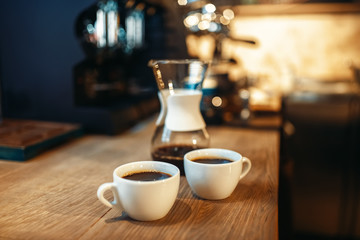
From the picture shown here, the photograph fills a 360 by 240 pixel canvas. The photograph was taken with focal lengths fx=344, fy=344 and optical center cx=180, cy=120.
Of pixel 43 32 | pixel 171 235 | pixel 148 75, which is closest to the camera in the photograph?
pixel 171 235

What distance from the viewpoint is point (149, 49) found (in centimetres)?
189

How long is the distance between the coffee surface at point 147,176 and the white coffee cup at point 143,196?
0.09 feet

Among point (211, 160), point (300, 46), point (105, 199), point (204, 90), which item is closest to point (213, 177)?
point (211, 160)

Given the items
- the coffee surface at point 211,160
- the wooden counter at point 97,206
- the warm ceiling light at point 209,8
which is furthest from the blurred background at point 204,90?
the coffee surface at point 211,160

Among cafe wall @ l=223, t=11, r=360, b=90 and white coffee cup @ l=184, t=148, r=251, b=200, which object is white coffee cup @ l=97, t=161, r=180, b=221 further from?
cafe wall @ l=223, t=11, r=360, b=90

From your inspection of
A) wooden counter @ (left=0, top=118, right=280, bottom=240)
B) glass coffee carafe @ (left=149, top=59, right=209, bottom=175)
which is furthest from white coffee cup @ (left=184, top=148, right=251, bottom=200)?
glass coffee carafe @ (left=149, top=59, right=209, bottom=175)

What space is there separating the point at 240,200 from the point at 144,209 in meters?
0.23

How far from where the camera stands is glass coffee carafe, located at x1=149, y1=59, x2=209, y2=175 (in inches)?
34.1

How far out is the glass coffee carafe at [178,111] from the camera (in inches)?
34.1

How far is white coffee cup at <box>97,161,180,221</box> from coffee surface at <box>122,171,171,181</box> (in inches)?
1.1

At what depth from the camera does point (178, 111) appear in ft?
2.84

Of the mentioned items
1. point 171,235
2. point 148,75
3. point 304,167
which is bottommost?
point 304,167

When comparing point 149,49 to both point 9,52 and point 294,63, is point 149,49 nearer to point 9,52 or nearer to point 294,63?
point 9,52

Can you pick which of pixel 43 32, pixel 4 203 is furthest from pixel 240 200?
pixel 43 32
